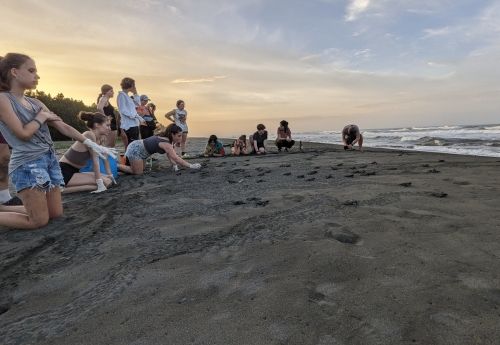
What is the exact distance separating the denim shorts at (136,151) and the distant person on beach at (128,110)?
91 cm

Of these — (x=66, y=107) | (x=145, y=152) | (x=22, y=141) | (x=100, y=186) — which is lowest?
(x=100, y=186)

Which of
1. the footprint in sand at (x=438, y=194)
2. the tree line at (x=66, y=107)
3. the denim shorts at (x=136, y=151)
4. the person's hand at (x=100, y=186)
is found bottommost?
the footprint in sand at (x=438, y=194)

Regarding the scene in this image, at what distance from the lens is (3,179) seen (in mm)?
4648

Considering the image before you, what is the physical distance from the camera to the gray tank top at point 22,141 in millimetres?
3500

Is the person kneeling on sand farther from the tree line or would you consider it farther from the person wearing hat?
the tree line

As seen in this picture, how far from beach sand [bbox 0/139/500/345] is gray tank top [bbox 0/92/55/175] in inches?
29.5

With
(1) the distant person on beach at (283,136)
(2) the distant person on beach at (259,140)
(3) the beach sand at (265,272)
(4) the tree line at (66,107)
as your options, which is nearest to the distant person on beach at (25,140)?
(3) the beach sand at (265,272)

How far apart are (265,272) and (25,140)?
2892 mm

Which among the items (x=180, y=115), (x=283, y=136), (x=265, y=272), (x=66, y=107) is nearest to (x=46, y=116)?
(x=265, y=272)

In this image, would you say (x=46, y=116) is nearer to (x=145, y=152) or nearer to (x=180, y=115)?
(x=145, y=152)

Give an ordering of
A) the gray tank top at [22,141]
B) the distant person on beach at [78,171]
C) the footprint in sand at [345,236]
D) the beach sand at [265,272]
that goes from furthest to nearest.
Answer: the distant person on beach at [78,171], the gray tank top at [22,141], the footprint in sand at [345,236], the beach sand at [265,272]

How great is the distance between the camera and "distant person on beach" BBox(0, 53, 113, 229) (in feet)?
11.1

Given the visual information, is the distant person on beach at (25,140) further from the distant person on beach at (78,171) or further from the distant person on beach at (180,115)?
the distant person on beach at (180,115)

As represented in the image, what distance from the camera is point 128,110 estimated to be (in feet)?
24.8
